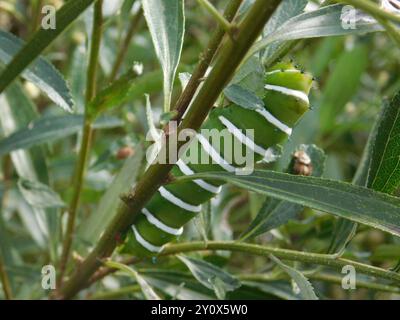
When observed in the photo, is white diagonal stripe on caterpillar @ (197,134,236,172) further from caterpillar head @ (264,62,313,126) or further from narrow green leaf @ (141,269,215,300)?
narrow green leaf @ (141,269,215,300)

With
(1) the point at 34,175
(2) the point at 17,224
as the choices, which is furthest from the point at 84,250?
(2) the point at 17,224

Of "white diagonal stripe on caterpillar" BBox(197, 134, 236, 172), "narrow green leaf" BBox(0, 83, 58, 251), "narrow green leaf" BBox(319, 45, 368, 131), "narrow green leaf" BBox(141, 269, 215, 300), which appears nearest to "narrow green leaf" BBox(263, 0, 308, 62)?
"white diagonal stripe on caterpillar" BBox(197, 134, 236, 172)

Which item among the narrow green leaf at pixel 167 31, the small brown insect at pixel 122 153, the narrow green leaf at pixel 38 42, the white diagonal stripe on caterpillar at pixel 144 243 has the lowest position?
the white diagonal stripe on caterpillar at pixel 144 243

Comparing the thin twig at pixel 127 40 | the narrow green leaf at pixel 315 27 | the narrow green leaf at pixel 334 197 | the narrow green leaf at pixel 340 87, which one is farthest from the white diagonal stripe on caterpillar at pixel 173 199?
the narrow green leaf at pixel 340 87

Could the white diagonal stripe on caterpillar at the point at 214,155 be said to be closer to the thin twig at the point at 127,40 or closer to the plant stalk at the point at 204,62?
the plant stalk at the point at 204,62

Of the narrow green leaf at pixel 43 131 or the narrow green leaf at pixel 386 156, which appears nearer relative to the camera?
the narrow green leaf at pixel 386 156
